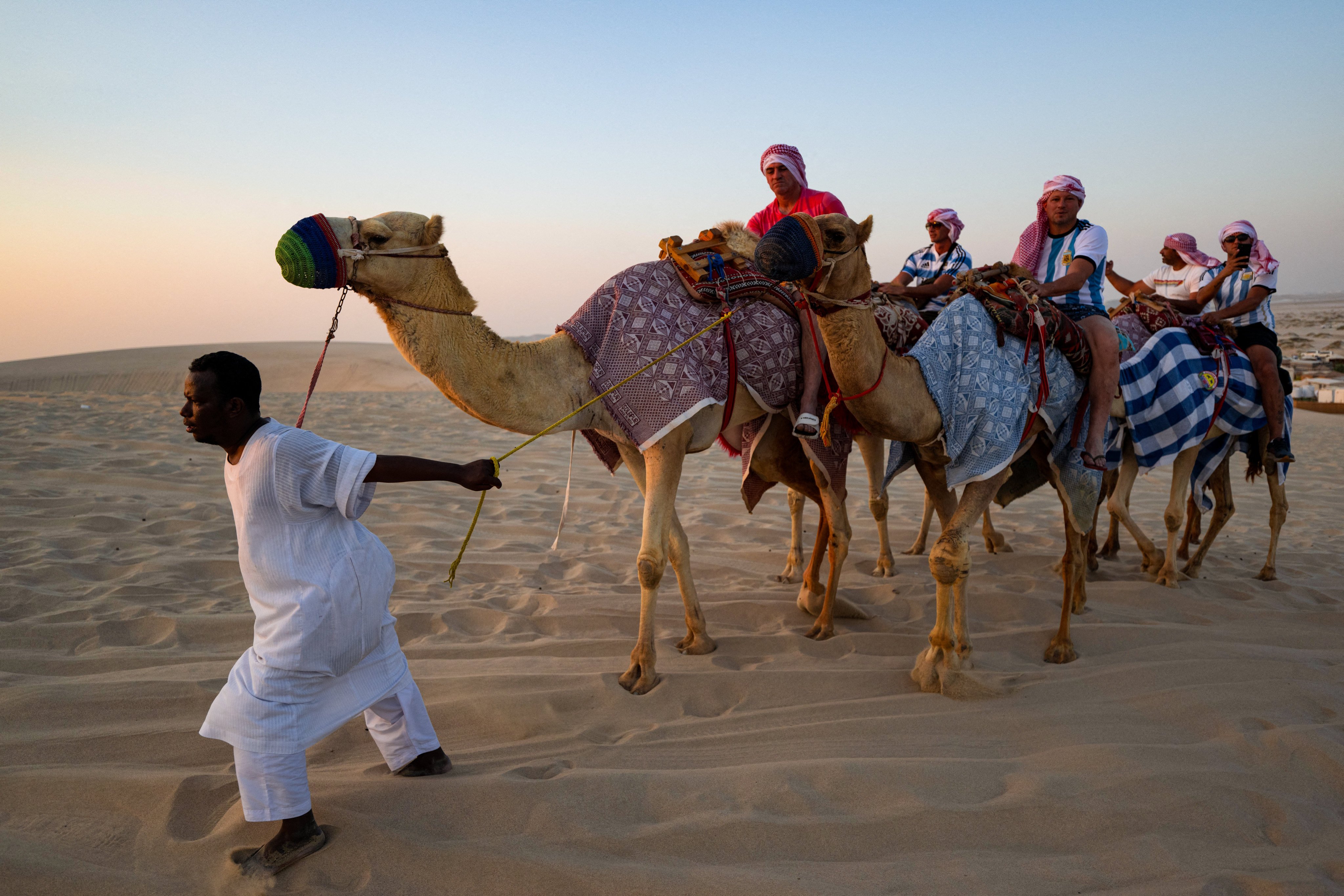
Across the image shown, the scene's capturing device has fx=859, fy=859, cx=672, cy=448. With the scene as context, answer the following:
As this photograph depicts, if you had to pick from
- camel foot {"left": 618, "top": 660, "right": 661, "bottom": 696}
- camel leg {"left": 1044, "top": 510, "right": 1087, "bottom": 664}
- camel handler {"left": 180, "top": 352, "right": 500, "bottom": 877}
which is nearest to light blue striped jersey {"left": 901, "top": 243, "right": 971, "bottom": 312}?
camel leg {"left": 1044, "top": 510, "right": 1087, "bottom": 664}

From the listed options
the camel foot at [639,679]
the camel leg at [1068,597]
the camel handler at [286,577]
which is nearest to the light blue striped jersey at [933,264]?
the camel leg at [1068,597]

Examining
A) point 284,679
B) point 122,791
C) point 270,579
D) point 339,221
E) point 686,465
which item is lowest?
point 686,465

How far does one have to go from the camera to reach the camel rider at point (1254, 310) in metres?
6.62

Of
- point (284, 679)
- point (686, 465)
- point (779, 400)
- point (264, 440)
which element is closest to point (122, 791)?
point (284, 679)

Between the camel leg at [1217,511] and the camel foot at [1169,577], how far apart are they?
0.51 meters

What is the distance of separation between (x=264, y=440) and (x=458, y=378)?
1.20 m

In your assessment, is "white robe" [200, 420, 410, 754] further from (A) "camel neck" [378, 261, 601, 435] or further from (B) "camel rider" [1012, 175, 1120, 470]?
(B) "camel rider" [1012, 175, 1120, 470]

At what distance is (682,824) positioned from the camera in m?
2.88

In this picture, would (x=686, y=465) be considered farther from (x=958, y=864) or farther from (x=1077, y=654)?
(x=958, y=864)

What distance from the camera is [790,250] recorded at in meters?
3.36

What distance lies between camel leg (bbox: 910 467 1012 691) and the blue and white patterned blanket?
6.2 inches

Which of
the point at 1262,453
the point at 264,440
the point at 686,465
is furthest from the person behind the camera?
the point at 686,465

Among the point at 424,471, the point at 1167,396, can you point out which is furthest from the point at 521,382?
the point at 1167,396

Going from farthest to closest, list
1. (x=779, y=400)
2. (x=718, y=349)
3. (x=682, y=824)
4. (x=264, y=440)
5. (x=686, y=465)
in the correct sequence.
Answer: (x=686, y=465), (x=779, y=400), (x=718, y=349), (x=682, y=824), (x=264, y=440)
